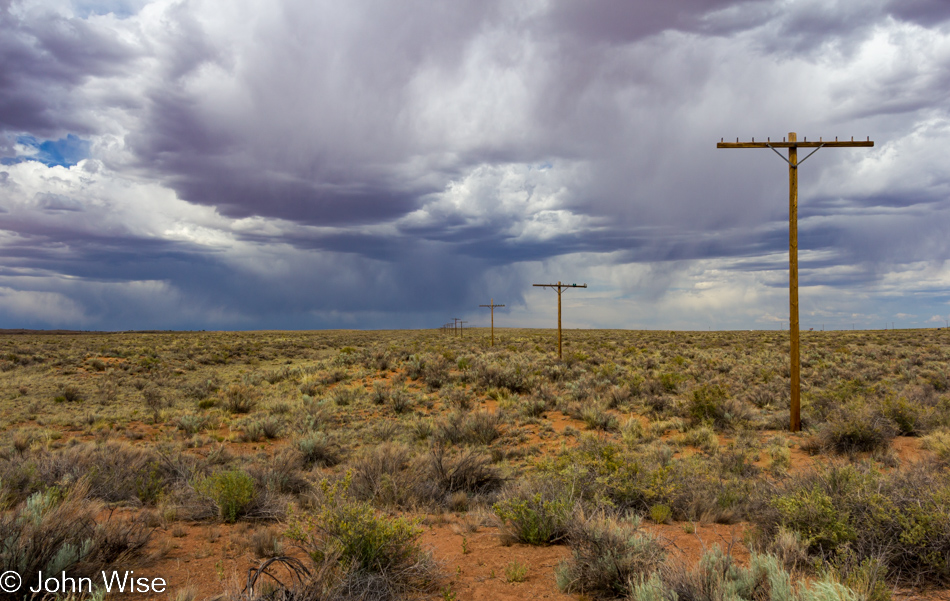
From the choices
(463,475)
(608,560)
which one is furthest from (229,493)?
(608,560)

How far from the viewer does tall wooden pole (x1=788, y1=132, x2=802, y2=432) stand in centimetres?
1449

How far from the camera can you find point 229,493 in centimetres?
749

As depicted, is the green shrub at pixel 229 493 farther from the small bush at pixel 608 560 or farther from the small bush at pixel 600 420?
the small bush at pixel 600 420

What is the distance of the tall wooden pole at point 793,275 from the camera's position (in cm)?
1449

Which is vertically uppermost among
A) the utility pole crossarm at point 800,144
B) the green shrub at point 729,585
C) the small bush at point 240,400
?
the utility pole crossarm at point 800,144

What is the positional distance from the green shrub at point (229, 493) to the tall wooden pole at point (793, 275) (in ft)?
48.8

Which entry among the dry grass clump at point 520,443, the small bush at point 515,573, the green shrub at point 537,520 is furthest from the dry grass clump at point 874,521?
the small bush at point 515,573

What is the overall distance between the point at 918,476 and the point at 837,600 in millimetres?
4514

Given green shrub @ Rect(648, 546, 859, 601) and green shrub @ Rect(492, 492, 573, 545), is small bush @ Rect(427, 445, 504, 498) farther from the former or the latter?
green shrub @ Rect(648, 546, 859, 601)

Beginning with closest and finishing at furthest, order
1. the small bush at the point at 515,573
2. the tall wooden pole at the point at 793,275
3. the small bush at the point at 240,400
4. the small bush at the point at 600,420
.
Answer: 1. the small bush at the point at 515,573
2. the tall wooden pole at the point at 793,275
3. the small bush at the point at 600,420
4. the small bush at the point at 240,400

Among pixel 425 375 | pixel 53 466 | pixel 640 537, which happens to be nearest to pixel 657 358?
pixel 425 375

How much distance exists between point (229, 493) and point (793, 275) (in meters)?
16.0

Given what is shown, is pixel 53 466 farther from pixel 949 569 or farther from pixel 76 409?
pixel 76 409

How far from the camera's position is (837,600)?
3.73m
